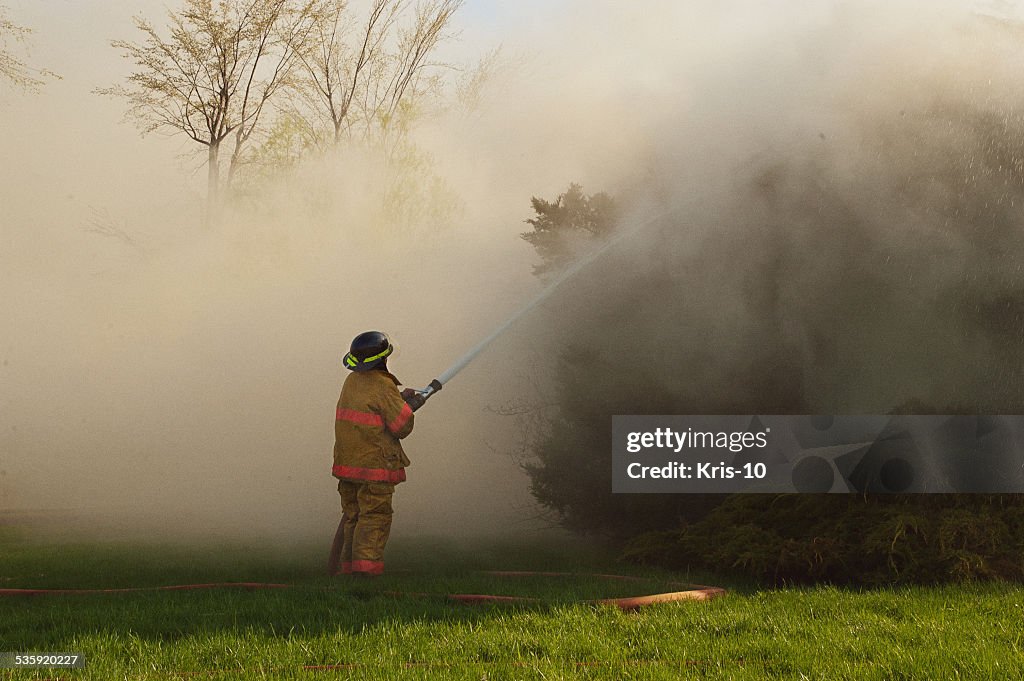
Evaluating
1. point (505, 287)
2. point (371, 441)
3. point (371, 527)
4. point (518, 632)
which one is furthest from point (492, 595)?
point (505, 287)

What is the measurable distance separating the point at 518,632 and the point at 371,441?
3.27 metres

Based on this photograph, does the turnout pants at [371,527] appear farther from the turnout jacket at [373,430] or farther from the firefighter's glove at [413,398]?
the firefighter's glove at [413,398]

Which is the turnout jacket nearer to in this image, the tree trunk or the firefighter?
the firefighter

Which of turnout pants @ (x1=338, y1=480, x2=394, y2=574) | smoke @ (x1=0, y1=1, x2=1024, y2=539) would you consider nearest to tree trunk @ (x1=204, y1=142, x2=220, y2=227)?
smoke @ (x1=0, y1=1, x2=1024, y2=539)

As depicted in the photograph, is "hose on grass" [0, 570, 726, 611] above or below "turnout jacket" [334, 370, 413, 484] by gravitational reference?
below

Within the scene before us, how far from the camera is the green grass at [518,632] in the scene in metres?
5.29

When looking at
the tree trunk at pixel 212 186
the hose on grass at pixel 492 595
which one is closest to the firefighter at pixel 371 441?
the hose on grass at pixel 492 595

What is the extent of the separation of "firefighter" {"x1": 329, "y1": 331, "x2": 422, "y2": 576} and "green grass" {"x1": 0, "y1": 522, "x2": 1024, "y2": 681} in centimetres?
49

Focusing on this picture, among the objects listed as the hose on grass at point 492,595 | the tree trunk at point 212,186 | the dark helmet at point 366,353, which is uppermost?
the tree trunk at point 212,186

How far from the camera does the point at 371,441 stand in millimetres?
8898

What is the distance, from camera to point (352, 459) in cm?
890

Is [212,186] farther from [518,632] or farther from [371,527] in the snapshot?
[518,632]

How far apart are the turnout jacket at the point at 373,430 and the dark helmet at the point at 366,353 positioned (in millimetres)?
133

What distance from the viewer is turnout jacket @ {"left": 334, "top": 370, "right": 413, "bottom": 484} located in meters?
8.81
